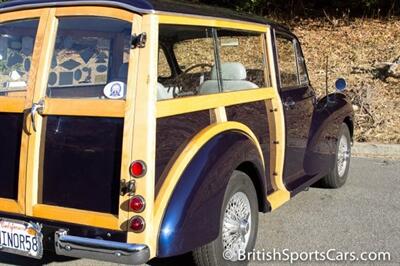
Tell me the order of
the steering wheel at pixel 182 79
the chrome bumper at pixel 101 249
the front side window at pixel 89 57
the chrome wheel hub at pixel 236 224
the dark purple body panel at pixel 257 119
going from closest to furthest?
the chrome bumper at pixel 101 249 < the front side window at pixel 89 57 < the steering wheel at pixel 182 79 < the chrome wheel hub at pixel 236 224 < the dark purple body panel at pixel 257 119

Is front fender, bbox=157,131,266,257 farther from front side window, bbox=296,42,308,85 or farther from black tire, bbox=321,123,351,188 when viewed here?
black tire, bbox=321,123,351,188

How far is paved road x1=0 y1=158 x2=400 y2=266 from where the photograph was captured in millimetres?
4391

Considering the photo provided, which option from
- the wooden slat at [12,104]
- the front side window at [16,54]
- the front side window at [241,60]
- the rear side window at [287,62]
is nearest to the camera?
the wooden slat at [12,104]

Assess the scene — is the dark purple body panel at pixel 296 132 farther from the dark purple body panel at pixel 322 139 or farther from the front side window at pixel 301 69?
the front side window at pixel 301 69

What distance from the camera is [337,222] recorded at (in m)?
5.00

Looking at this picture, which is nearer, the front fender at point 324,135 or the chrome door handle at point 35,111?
the chrome door handle at point 35,111

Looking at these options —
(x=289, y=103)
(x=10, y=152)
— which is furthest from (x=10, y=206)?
(x=289, y=103)

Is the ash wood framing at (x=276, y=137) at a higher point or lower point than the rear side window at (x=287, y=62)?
lower

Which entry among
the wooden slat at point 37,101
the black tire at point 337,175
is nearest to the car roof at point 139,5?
the wooden slat at point 37,101

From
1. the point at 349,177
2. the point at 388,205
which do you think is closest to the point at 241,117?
the point at 388,205

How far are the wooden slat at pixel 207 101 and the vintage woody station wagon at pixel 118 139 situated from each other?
0.01 meters

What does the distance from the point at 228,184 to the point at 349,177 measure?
135 inches

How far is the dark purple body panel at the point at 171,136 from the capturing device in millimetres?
3113

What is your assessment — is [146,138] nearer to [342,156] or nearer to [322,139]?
[322,139]
